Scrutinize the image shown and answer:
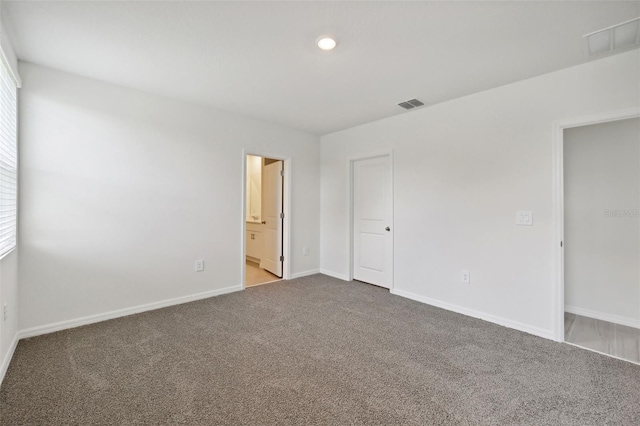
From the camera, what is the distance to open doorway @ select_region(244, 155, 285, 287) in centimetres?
468

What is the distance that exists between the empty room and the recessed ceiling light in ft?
0.26

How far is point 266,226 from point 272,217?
0.31 m

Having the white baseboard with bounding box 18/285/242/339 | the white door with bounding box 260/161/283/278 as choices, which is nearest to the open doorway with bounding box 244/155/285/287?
the white door with bounding box 260/161/283/278

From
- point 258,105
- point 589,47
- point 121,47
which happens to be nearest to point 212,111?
point 258,105

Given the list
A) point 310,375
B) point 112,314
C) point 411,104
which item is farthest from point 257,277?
point 411,104

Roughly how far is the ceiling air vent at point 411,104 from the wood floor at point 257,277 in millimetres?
3164

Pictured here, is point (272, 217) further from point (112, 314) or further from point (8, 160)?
point (8, 160)

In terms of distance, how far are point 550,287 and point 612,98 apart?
171cm

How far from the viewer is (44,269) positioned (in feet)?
8.68

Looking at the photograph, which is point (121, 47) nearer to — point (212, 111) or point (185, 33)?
point (185, 33)

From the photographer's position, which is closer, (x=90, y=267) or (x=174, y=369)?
(x=174, y=369)

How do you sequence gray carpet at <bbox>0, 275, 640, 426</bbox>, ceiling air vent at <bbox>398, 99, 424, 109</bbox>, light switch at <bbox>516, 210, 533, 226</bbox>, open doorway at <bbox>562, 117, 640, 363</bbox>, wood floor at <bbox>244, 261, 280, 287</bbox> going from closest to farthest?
gray carpet at <bbox>0, 275, 640, 426</bbox>, light switch at <bbox>516, 210, 533, 226</bbox>, open doorway at <bbox>562, 117, 640, 363</bbox>, ceiling air vent at <bbox>398, 99, 424, 109</bbox>, wood floor at <bbox>244, 261, 280, 287</bbox>

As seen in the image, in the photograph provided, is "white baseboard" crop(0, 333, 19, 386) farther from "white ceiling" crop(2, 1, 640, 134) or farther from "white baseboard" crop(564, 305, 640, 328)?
"white baseboard" crop(564, 305, 640, 328)

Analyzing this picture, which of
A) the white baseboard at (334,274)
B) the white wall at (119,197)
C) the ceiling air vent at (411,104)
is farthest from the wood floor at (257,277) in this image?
the ceiling air vent at (411,104)
